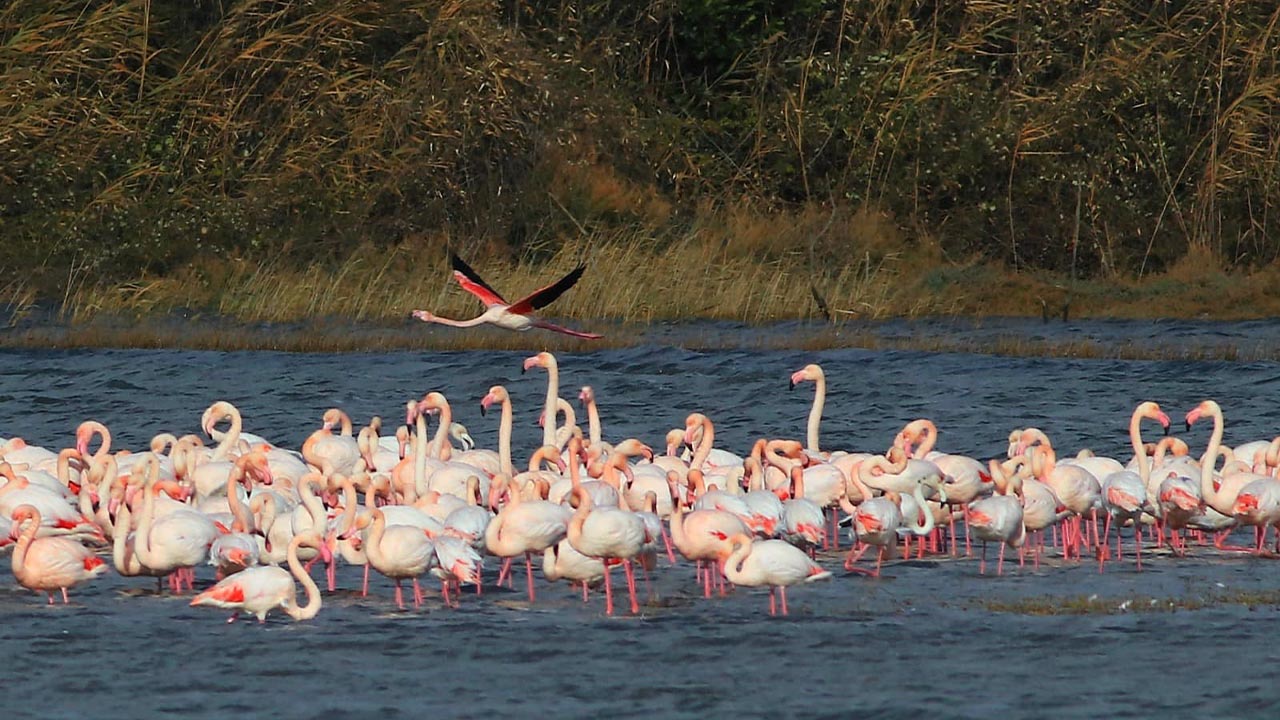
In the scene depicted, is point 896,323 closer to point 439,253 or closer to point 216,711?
point 439,253

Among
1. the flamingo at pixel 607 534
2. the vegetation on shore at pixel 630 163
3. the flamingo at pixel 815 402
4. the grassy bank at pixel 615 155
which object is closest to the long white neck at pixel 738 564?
the flamingo at pixel 607 534

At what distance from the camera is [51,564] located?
36.6 feet

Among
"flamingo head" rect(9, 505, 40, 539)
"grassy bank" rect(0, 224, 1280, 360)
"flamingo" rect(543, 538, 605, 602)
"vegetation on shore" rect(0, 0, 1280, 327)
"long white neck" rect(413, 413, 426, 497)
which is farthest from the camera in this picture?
"vegetation on shore" rect(0, 0, 1280, 327)

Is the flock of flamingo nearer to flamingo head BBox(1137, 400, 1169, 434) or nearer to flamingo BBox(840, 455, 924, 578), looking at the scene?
flamingo BBox(840, 455, 924, 578)

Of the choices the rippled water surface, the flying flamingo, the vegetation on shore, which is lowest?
the rippled water surface

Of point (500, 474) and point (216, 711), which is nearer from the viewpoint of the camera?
point (216, 711)

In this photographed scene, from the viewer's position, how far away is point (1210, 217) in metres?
26.1

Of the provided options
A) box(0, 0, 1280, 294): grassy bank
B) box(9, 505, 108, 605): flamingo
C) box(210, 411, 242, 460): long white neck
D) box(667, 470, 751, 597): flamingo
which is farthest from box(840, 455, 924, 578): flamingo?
box(0, 0, 1280, 294): grassy bank

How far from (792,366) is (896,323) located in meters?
2.99

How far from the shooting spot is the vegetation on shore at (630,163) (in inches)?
983

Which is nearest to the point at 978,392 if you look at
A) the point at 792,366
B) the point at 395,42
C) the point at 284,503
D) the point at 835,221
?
the point at 792,366

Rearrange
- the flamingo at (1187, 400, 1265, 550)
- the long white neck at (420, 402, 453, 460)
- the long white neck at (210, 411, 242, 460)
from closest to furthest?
1. the flamingo at (1187, 400, 1265, 550)
2. the long white neck at (210, 411, 242, 460)
3. the long white neck at (420, 402, 453, 460)

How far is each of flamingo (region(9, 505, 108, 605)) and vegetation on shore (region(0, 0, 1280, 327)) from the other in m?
12.8

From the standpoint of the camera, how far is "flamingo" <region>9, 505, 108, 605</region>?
1116 cm
